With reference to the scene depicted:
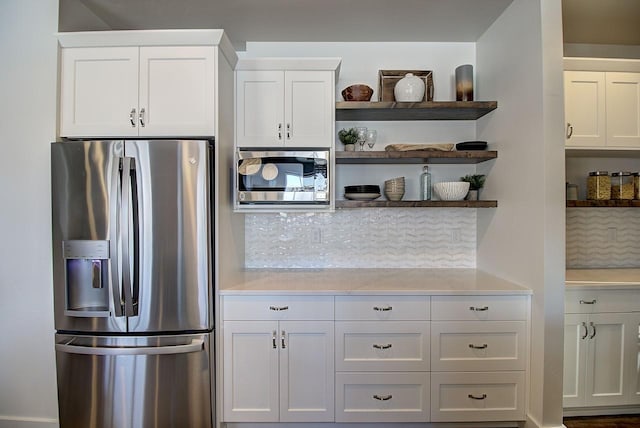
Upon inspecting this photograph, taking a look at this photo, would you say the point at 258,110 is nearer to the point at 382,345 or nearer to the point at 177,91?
the point at 177,91

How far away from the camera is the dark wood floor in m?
2.08

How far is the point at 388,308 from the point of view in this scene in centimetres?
192

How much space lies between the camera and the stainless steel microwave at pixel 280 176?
2105 mm

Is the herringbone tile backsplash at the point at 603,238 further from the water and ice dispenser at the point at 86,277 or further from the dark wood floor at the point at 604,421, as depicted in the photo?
the water and ice dispenser at the point at 86,277

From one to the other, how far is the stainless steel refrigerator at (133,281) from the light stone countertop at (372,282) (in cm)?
32

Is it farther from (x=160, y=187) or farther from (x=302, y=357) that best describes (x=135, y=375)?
(x=160, y=187)

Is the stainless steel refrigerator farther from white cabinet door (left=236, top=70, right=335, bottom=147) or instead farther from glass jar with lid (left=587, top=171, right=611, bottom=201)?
glass jar with lid (left=587, top=171, right=611, bottom=201)

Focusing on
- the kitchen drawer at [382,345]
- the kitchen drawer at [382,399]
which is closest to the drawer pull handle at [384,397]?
the kitchen drawer at [382,399]

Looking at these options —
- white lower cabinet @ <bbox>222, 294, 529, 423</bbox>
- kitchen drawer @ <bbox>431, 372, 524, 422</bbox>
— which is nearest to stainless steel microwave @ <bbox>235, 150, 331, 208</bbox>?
white lower cabinet @ <bbox>222, 294, 529, 423</bbox>

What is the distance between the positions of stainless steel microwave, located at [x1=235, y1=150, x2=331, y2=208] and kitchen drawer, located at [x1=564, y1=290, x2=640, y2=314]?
1.69 meters

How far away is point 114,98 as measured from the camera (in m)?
1.88

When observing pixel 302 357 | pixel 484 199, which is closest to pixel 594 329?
pixel 484 199

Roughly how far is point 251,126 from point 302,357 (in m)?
1.49

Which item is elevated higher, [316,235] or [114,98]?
[114,98]
